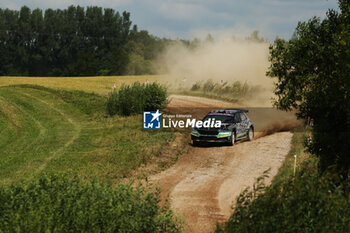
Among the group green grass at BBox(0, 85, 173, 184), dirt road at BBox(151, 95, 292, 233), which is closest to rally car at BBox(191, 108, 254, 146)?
dirt road at BBox(151, 95, 292, 233)

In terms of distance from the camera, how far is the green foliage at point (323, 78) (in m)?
12.7

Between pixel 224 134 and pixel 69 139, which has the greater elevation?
pixel 224 134

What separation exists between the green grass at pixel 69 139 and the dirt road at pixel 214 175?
6.71 ft

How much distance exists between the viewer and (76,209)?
9844 millimetres

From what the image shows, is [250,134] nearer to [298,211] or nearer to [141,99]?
[141,99]

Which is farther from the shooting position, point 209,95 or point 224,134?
point 209,95

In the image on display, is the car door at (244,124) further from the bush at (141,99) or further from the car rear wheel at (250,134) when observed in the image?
the bush at (141,99)

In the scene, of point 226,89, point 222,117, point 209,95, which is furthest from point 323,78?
point 226,89

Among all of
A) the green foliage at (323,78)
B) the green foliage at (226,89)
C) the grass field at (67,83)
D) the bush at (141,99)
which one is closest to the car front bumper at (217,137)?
the green foliage at (323,78)

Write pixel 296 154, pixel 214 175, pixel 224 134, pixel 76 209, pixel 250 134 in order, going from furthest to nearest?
pixel 250 134 < pixel 224 134 < pixel 296 154 < pixel 214 175 < pixel 76 209

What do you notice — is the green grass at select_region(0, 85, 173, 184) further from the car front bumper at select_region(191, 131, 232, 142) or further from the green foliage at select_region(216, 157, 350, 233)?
the green foliage at select_region(216, 157, 350, 233)

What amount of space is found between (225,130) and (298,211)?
1497 cm

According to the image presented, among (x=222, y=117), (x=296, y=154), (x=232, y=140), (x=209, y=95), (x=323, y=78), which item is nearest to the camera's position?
(x=323, y=78)

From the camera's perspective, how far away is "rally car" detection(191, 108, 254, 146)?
78.2ft
